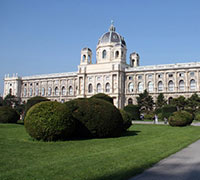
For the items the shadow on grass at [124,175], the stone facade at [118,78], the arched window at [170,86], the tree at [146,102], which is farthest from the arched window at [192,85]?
the shadow on grass at [124,175]

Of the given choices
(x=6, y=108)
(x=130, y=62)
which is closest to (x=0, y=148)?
(x=6, y=108)

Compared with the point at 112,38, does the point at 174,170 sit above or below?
below

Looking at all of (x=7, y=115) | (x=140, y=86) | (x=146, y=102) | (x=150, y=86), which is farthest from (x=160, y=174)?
(x=140, y=86)

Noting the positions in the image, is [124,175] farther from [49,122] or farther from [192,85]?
[192,85]

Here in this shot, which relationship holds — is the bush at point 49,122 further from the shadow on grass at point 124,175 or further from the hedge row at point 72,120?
the shadow on grass at point 124,175

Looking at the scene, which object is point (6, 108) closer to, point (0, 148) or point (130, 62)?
point (0, 148)

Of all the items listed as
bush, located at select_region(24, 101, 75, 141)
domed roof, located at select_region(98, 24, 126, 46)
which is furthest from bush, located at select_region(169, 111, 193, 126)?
domed roof, located at select_region(98, 24, 126, 46)

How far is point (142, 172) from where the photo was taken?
6.05 m

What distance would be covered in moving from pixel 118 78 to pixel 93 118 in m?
46.3

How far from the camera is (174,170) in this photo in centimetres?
622

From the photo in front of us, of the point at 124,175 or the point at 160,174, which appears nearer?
the point at 124,175

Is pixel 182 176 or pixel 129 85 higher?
pixel 129 85

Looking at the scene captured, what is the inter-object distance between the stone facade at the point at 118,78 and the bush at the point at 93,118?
4425cm

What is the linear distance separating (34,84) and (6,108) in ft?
165
